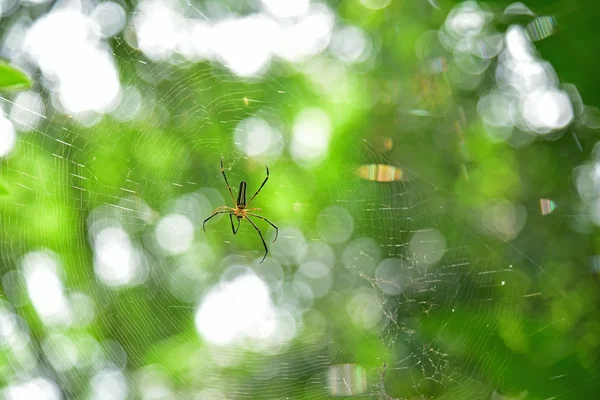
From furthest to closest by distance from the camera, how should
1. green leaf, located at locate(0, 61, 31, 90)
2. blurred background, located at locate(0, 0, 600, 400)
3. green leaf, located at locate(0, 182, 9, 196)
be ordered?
blurred background, located at locate(0, 0, 600, 400), green leaf, located at locate(0, 182, 9, 196), green leaf, located at locate(0, 61, 31, 90)

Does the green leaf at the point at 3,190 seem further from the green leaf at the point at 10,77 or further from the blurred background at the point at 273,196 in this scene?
the blurred background at the point at 273,196

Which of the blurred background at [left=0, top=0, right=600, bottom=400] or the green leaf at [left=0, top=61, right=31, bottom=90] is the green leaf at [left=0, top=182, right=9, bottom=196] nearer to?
the green leaf at [left=0, top=61, right=31, bottom=90]

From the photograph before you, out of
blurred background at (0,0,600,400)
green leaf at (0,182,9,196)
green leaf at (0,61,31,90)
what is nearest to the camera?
green leaf at (0,61,31,90)

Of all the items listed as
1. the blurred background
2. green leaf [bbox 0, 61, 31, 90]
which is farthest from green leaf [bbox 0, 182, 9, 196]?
the blurred background

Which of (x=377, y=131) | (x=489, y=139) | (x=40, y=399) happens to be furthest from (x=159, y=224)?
(x=489, y=139)

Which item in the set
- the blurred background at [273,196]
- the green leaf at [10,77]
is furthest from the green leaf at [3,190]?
the blurred background at [273,196]
